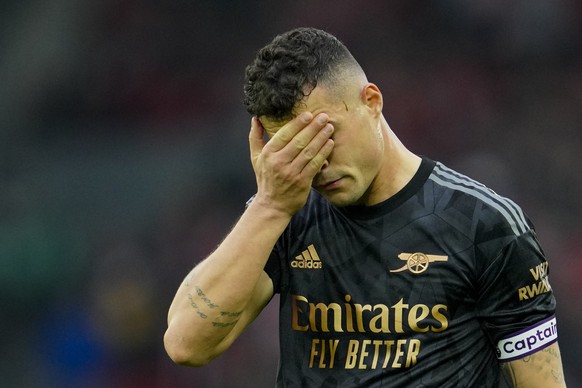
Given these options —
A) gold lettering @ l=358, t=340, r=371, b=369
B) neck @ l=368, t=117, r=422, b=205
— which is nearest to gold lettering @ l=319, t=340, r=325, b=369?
gold lettering @ l=358, t=340, r=371, b=369

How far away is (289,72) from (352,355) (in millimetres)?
934

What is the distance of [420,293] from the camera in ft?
9.95

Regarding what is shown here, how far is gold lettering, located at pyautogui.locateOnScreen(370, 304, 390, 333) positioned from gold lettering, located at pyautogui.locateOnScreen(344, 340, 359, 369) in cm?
8

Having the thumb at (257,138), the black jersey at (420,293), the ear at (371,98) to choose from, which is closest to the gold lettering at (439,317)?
the black jersey at (420,293)

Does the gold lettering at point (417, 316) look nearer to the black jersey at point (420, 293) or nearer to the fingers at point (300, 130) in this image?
the black jersey at point (420, 293)

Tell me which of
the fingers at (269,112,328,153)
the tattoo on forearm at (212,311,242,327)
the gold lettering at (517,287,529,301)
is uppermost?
the fingers at (269,112,328,153)

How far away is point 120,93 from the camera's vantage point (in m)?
8.61

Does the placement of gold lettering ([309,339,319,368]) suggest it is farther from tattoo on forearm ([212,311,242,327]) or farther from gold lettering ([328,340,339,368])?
tattoo on forearm ([212,311,242,327])

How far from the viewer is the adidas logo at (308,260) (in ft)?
10.4

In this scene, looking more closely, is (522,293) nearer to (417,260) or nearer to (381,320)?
(417,260)

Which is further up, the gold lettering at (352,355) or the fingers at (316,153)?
the fingers at (316,153)

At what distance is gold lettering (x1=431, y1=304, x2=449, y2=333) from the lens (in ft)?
9.85

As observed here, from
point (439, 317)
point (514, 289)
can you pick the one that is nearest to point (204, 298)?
point (439, 317)

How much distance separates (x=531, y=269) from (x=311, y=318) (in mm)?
A: 732
